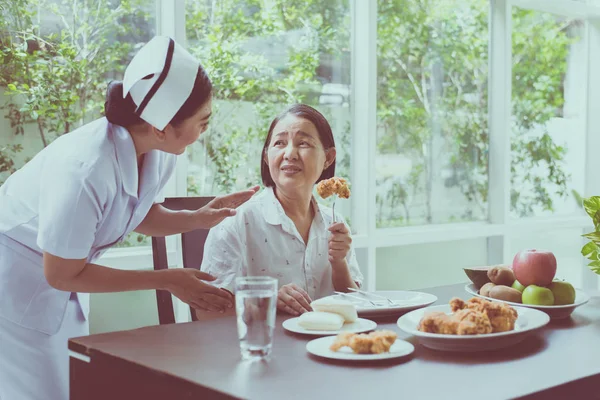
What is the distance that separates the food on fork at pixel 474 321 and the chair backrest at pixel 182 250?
0.93 meters

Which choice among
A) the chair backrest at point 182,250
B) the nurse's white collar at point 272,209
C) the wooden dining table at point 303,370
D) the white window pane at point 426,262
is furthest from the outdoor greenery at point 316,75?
the wooden dining table at point 303,370

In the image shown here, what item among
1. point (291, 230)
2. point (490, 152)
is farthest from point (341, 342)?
point (490, 152)

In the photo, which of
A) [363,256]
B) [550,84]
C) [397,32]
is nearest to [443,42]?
[397,32]

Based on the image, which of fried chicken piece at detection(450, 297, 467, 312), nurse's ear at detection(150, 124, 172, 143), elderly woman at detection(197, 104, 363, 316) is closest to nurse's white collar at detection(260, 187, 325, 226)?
elderly woman at detection(197, 104, 363, 316)

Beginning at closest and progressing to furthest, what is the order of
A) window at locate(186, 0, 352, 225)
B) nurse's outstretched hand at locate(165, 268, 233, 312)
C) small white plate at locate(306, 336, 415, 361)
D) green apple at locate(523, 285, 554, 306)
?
1. small white plate at locate(306, 336, 415, 361)
2. nurse's outstretched hand at locate(165, 268, 233, 312)
3. green apple at locate(523, 285, 554, 306)
4. window at locate(186, 0, 352, 225)

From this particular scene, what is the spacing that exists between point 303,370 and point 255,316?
0.13 meters

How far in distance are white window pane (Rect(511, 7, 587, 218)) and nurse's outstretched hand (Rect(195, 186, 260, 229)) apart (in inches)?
122

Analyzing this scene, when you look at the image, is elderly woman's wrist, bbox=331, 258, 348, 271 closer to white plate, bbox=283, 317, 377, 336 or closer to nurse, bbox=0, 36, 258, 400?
nurse, bbox=0, 36, 258, 400

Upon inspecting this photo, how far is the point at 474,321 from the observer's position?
1.29m

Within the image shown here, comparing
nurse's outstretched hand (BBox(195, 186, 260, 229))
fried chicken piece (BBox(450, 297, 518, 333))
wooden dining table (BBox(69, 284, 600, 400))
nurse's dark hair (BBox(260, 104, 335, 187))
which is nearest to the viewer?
wooden dining table (BBox(69, 284, 600, 400))

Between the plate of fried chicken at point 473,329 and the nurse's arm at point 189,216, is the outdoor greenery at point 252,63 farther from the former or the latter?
the plate of fried chicken at point 473,329

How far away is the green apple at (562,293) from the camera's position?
1641mm

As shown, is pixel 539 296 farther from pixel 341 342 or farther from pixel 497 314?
pixel 341 342

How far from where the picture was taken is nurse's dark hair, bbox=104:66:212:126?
5.36ft
